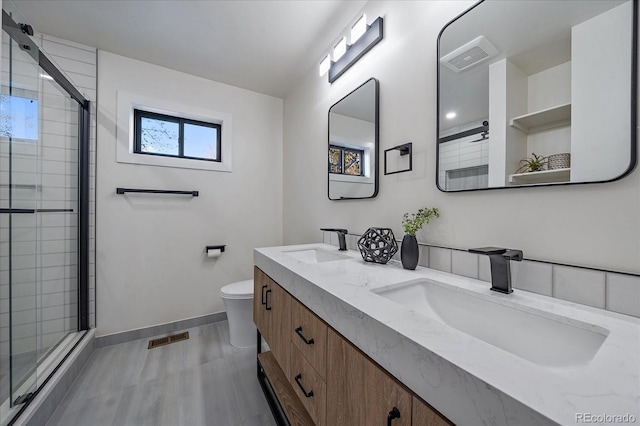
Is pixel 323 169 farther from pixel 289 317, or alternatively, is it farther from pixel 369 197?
pixel 289 317

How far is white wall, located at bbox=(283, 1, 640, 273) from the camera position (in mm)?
692

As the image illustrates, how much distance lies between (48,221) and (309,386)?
2.08 metres

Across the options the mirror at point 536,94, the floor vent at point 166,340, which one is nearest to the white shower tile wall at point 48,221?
the floor vent at point 166,340

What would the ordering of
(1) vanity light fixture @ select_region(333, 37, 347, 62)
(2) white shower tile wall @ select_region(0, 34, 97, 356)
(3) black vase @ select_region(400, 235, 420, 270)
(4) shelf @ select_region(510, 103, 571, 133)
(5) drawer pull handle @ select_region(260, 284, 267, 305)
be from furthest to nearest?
(1) vanity light fixture @ select_region(333, 37, 347, 62) → (5) drawer pull handle @ select_region(260, 284, 267, 305) → (2) white shower tile wall @ select_region(0, 34, 97, 356) → (3) black vase @ select_region(400, 235, 420, 270) → (4) shelf @ select_region(510, 103, 571, 133)

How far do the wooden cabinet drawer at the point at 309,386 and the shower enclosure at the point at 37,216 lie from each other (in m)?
1.31

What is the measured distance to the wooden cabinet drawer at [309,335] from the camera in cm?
81

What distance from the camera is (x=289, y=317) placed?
42.4 inches

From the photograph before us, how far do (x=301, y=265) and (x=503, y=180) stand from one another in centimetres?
86

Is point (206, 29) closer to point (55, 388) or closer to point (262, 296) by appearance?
point (262, 296)

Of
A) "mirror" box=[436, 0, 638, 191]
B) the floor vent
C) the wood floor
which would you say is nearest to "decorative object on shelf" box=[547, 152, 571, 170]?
"mirror" box=[436, 0, 638, 191]

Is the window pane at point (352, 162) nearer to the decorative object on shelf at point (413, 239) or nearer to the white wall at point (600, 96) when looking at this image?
the decorative object on shelf at point (413, 239)

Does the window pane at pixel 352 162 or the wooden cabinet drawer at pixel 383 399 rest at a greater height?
the window pane at pixel 352 162

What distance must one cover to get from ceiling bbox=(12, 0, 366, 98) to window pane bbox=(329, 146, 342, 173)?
84 cm

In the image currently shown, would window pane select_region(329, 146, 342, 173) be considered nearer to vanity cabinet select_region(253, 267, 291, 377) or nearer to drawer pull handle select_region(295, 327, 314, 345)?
vanity cabinet select_region(253, 267, 291, 377)
